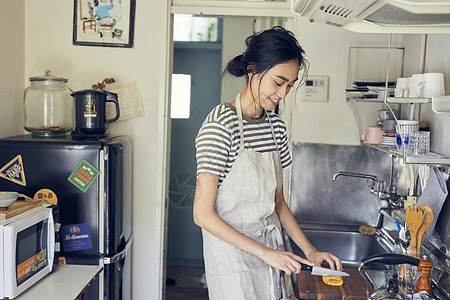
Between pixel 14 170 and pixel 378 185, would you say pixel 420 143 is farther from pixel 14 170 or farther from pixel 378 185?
pixel 14 170

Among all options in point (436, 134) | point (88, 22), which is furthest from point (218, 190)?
point (88, 22)

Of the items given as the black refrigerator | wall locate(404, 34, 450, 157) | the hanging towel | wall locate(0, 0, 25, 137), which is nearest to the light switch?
wall locate(404, 34, 450, 157)

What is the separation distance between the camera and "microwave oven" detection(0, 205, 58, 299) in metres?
1.76

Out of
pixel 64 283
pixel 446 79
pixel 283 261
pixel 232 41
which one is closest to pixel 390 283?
pixel 283 261

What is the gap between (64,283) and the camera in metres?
1.97

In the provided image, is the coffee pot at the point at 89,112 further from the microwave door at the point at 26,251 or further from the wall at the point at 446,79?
the wall at the point at 446,79

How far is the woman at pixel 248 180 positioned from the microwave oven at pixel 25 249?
2.27 feet

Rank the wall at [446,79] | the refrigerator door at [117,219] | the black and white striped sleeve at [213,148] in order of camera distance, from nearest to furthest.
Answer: the black and white striped sleeve at [213,148], the wall at [446,79], the refrigerator door at [117,219]

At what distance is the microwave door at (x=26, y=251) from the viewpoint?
1761 mm

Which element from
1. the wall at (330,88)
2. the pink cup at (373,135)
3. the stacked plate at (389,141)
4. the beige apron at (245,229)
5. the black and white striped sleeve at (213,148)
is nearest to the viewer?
the black and white striped sleeve at (213,148)

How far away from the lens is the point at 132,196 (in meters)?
2.86

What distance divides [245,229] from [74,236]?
98 centimetres

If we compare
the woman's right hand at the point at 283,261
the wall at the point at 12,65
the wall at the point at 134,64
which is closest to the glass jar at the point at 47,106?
the wall at the point at 12,65

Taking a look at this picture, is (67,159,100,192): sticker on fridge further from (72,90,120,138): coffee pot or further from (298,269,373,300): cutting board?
(298,269,373,300): cutting board
